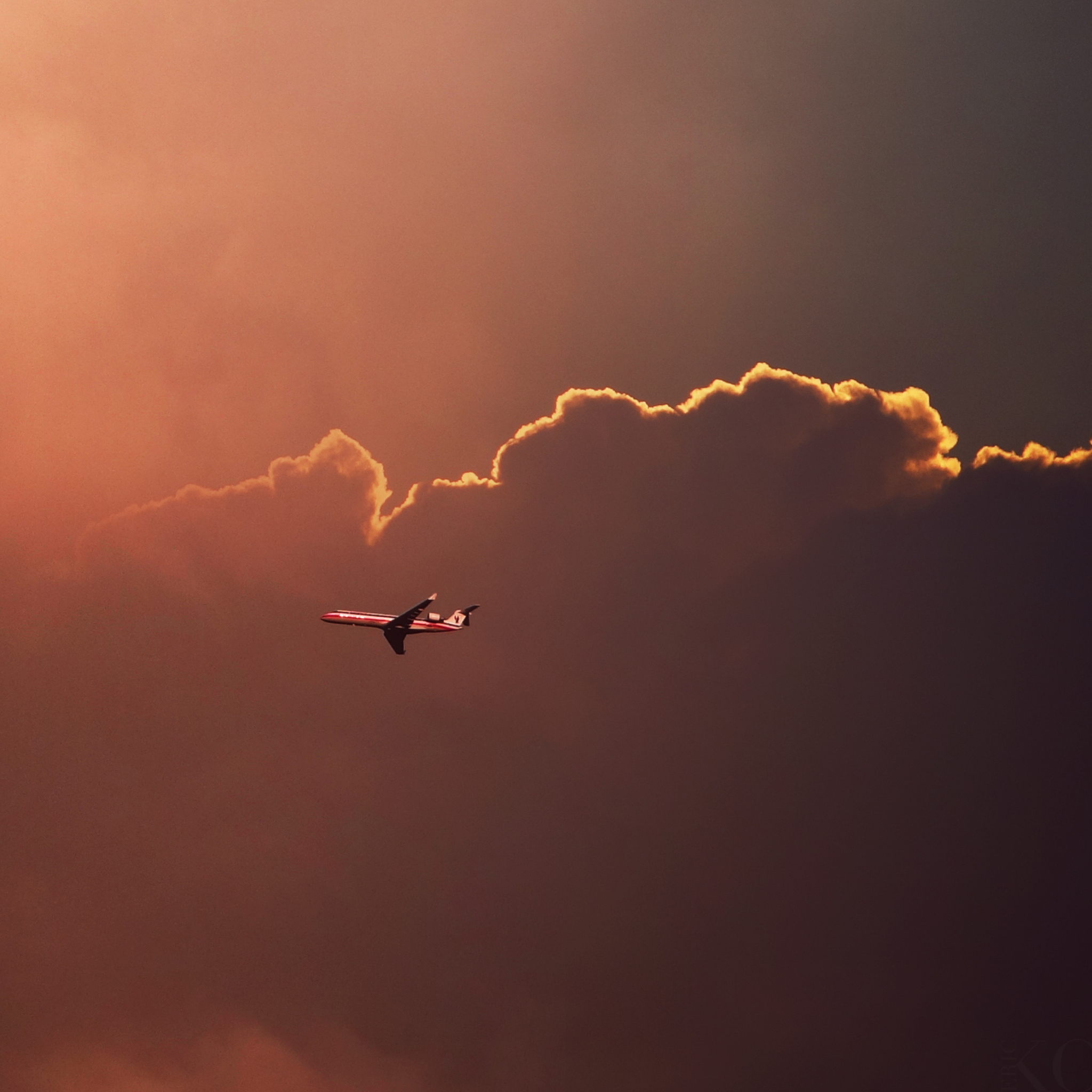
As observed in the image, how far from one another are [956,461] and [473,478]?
50110 millimetres

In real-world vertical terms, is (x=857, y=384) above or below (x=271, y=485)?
above

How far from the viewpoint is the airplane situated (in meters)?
97.2

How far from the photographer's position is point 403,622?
9706cm

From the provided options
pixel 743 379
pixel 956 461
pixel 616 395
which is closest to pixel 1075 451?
pixel 956 461

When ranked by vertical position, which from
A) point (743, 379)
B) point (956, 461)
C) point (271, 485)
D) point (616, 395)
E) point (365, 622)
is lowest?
point (365, 622)

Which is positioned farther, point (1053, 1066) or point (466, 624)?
point (1053, 1066)

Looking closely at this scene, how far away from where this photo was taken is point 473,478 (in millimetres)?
100625

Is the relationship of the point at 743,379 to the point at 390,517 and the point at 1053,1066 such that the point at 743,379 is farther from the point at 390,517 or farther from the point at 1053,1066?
the point at 1053,1066

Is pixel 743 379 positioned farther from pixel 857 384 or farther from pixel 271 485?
pixel 271 485

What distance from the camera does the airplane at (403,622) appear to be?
319 feet

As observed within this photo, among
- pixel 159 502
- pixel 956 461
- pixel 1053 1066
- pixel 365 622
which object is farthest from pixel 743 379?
pixel 1053 1066

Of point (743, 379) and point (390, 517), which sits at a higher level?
point (743, 379)

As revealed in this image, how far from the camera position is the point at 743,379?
102375 mm

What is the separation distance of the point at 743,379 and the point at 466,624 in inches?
1432
